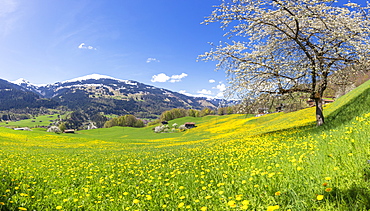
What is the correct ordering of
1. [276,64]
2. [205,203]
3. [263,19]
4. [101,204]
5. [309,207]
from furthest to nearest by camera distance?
1. [276,64]
2. [263,19]
3. [101,204]
4. [205,203]
5. [309,207]

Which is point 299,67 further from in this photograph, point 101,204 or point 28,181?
point 28,181

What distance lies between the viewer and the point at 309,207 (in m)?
2.93

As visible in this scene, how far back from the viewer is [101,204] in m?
4.86

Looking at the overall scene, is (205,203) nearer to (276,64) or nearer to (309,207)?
(309,207)

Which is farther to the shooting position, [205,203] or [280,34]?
[280,34]

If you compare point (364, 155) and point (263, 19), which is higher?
point (263, 19)

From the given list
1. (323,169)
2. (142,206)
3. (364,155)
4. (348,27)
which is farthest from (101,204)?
(348,27)

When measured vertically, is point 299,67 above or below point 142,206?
above

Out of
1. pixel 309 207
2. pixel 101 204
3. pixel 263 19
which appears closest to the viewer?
pixel 309 207

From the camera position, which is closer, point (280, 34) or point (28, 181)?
point (28, 181)

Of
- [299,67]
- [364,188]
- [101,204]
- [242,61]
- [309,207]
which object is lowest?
[101,204]

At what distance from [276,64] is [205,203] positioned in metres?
11.6

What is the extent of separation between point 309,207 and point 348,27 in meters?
12.0

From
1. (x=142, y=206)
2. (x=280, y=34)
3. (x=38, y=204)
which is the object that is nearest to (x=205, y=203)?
(x=142, y=206)
